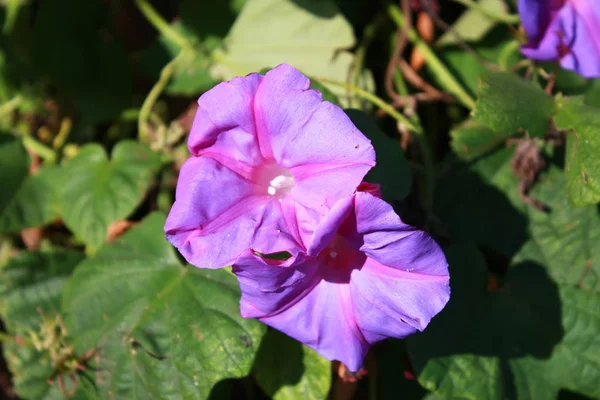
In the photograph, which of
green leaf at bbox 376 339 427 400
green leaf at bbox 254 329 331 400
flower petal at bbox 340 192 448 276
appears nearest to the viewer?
flower petal at bbox 340 192 448 276

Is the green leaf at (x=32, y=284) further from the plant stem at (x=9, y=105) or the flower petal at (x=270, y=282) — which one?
the flower petal at (x=270, y=282)

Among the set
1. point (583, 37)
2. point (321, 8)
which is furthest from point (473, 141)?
point (321, 8)

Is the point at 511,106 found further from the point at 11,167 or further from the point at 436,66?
the point at 11,167

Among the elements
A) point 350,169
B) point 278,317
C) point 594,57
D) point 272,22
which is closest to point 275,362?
point 278,317

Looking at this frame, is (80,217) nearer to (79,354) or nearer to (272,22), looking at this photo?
(79,354)

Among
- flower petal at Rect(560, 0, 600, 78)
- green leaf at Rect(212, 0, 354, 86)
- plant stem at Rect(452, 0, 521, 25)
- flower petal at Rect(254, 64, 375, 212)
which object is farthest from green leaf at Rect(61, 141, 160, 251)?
flower petal at Rect(560, 0, 600, 78)

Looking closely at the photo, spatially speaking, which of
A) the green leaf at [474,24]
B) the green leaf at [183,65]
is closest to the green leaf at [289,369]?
the green leaf at [183,65]

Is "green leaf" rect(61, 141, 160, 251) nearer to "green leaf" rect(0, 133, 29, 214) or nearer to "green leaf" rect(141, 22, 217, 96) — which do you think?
"green leaf" rect(0, 133, 29, 214)
